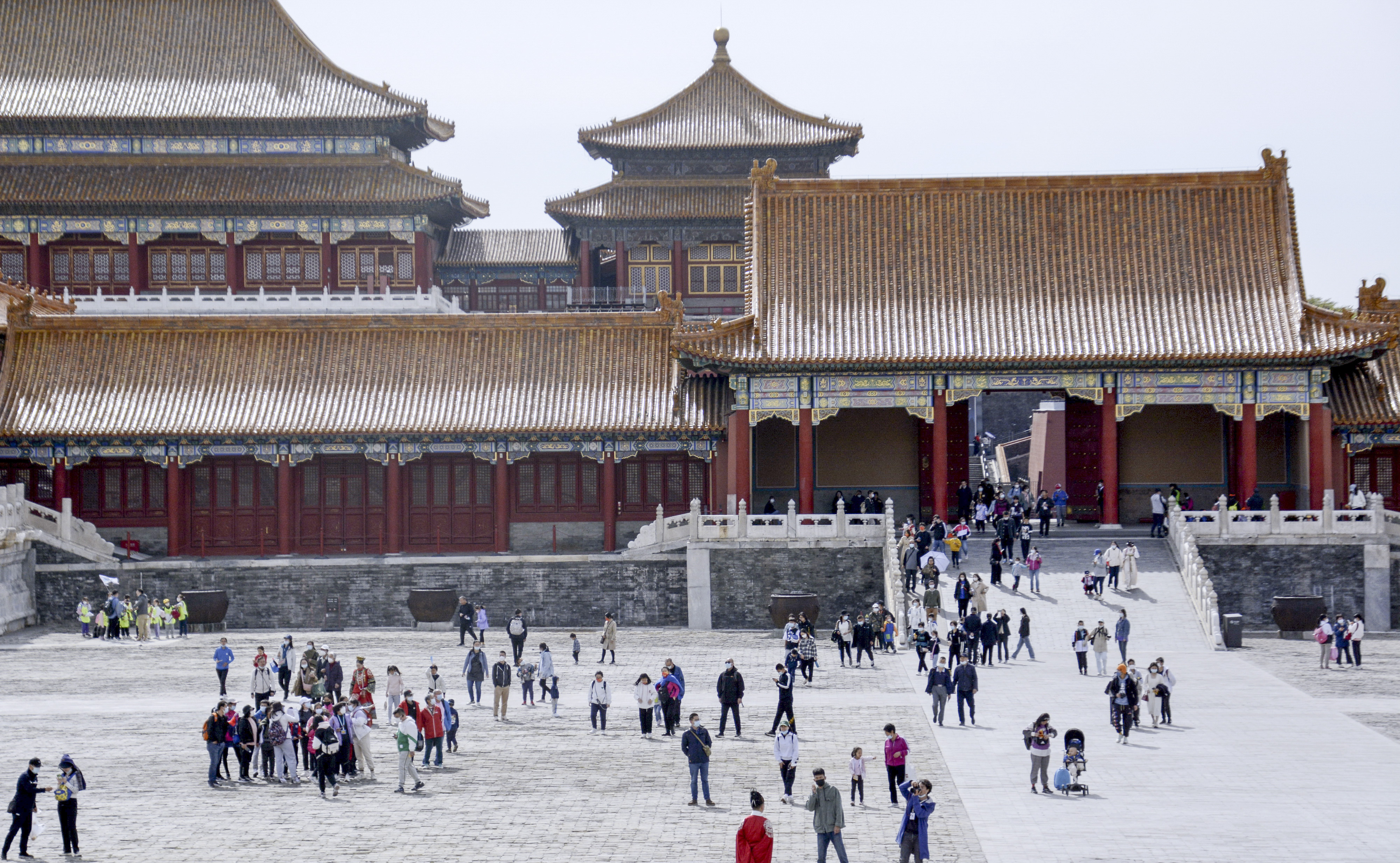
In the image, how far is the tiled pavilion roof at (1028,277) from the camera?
44.6 metres

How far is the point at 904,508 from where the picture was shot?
4775 centimetres

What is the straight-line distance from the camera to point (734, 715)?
27.8m

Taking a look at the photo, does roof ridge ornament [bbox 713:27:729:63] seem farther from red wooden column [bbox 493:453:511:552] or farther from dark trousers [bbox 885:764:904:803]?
dark trousers [bbox 885:764:904:803]

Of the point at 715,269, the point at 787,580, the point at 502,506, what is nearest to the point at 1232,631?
the point at 787,580

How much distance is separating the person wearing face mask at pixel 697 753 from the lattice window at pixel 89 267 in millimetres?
43565

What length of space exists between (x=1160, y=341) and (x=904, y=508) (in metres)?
8.32

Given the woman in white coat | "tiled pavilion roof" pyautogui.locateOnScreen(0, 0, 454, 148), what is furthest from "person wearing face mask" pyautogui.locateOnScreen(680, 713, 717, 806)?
"tiled pavilion roof" pyautogui.locateOnScreen(0, 0, 454, 148)

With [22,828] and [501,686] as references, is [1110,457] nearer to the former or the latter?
[501,686]

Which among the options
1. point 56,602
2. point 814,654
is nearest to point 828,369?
point 814,654

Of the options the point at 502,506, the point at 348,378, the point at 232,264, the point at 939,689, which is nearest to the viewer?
the point at 939,689

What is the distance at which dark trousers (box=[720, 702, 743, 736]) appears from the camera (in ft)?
90.4

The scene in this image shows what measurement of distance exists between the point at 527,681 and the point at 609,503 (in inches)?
629

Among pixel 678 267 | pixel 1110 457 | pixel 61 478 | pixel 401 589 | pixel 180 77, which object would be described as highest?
pixel 180 77

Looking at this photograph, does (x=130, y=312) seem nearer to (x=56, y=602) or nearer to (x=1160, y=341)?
(x=56, y=602)
